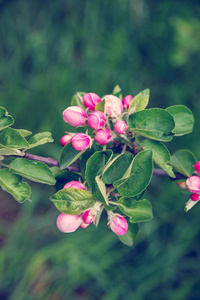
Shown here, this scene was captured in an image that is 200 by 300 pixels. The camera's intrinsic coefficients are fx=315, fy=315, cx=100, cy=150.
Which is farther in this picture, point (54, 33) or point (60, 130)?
point (54, 33)

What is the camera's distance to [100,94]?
1.94 m

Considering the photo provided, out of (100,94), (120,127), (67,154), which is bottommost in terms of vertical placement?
(100,94)

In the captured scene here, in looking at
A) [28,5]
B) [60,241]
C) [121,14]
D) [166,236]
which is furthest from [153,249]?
[28,5]

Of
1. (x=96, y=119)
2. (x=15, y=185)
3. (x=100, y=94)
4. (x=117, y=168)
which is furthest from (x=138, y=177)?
Answer: (x=100, y=94)

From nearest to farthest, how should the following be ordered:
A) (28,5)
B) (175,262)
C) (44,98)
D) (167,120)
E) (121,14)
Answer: (167,120) → (175,262) → (44,98) → (121,14) → (28,5)

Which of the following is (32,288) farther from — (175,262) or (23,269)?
(175,262)

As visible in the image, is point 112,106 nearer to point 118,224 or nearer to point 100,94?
point 118,224

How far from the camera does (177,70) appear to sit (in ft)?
7.08

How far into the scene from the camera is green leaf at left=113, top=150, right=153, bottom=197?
665 mm

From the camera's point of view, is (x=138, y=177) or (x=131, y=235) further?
(x=131, y=235)

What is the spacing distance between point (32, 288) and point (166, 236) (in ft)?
2.57

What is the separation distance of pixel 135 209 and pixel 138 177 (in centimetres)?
11

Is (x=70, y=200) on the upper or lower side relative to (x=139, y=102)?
lower

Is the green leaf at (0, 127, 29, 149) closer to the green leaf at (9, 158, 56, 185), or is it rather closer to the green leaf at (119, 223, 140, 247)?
the green leaf at (9, 158, 56, 185)
